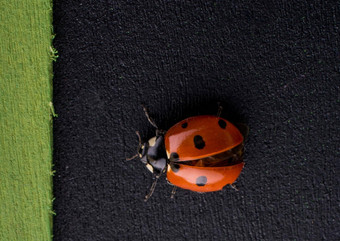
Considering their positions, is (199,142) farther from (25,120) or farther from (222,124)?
(25,120)

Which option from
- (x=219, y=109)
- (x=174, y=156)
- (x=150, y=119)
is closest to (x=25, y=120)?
(x=150, y=119)

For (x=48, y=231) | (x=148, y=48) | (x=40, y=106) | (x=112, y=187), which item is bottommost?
(x=48, y=231)

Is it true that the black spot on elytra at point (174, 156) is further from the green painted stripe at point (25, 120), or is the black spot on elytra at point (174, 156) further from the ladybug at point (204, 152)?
the green painted stripe at point (25, 120)

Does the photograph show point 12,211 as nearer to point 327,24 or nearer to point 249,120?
point 249,120

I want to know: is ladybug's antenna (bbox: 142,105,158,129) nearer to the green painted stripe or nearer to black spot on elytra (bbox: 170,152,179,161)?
black spot on elytra (bbox: 170,152,179,161)

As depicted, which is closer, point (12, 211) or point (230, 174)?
point (230, 174)

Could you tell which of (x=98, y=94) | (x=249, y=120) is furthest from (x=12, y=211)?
(x=249, y=120)
